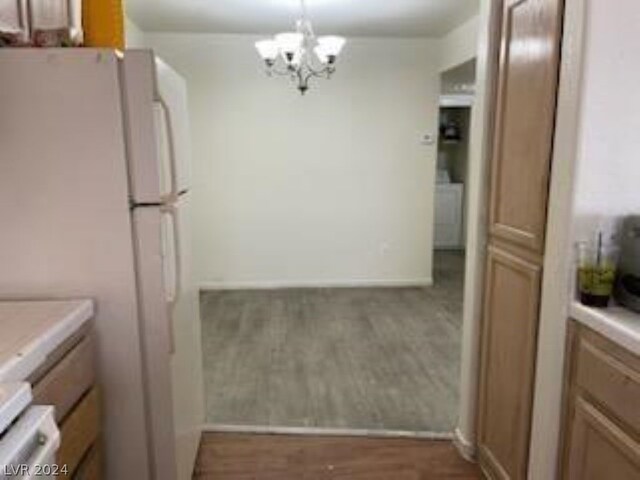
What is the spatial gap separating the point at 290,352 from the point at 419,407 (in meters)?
1.06

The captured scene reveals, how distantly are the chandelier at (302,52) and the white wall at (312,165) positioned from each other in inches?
5.2

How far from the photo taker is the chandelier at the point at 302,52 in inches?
132

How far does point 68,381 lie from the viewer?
1.43 m

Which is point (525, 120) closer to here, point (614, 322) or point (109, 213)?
point (614, 322)

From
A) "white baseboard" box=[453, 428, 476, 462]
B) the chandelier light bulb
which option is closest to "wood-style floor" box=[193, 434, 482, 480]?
"white baseboard" box=[453, 428, 476, 462]

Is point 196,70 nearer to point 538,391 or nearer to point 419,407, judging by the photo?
point 419,407

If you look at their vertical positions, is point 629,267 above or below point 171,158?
below

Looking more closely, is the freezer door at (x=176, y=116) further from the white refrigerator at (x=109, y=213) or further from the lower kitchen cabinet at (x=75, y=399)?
the lower kitchen cabinet at (x=75, y=399)

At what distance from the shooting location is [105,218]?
5.31 feet

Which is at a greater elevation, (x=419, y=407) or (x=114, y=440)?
(x=114, y=440)

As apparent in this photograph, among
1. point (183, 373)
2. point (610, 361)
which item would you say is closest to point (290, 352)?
point (183, 373)

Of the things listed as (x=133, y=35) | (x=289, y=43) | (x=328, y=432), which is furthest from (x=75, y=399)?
(x=133, y=35)

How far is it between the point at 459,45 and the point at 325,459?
357 cm

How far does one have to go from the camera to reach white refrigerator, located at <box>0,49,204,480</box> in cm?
155
